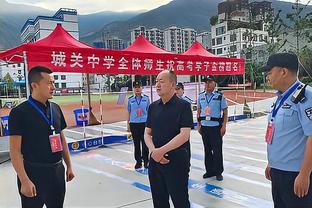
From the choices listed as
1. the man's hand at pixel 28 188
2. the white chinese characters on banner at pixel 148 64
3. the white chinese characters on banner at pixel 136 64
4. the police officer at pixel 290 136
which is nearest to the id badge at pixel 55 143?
the man's hand at pixel 28 188

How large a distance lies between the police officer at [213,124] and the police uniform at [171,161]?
2.17 meters

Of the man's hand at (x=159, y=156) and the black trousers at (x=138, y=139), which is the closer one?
the man's hand at (x=159, y=156)

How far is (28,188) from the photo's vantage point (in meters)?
2.24

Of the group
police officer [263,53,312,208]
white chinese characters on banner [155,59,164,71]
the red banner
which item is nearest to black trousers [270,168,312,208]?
police officer [263,53,312,208]

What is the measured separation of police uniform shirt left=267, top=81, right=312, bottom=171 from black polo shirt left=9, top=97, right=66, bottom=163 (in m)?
1.66

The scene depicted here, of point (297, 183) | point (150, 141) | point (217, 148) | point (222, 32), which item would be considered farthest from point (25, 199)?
point (222, 32)

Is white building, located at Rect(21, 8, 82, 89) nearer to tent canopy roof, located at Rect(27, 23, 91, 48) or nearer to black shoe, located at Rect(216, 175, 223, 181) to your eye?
tent canopy roof, located at Rect(27, 23, 91, 48)

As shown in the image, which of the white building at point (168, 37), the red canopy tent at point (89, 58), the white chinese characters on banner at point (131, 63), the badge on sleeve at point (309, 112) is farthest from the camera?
the white building at point (168, 37)

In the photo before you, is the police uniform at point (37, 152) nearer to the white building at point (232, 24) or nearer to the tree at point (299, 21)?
the tree at point (299, 21)

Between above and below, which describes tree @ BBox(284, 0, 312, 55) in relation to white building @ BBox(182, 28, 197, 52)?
below

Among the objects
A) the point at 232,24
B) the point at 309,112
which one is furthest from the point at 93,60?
the point at 232,24

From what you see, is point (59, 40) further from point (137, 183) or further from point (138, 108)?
point (137, 183)

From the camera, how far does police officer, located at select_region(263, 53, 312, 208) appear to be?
6.58 ft

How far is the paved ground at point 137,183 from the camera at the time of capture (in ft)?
12.8
